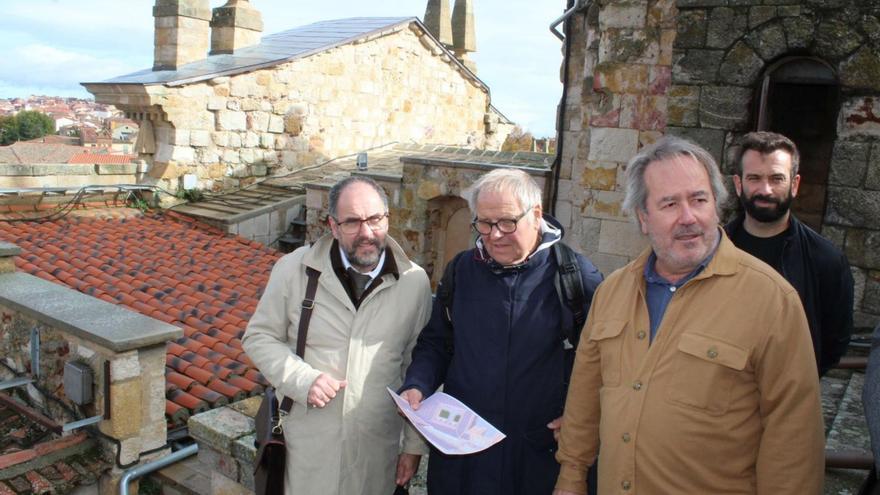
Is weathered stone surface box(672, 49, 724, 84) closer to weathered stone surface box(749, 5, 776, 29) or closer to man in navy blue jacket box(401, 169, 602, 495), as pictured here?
weathered stone surface box(749, 5, 776, 29)

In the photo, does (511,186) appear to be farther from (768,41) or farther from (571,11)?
(571,11)

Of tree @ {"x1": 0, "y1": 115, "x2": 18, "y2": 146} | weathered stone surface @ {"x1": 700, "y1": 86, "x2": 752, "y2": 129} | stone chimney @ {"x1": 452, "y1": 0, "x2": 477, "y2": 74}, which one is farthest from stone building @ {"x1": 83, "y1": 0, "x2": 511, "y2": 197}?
tree @ {"x1": 0, "y1": 115, "x2": 18, "y2": 146}

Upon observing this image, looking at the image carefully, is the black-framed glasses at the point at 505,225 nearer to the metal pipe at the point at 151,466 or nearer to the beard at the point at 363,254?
the beard at the point at 363,254

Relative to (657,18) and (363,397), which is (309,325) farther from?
(657,18)

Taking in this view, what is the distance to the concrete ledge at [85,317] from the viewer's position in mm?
3984

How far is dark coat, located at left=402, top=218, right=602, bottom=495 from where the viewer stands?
2344mm

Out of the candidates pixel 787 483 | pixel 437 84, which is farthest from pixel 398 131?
pixel 787 483

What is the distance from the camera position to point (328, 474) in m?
2.57

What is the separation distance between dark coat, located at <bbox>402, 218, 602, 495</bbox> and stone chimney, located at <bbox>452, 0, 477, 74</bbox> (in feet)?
46.6

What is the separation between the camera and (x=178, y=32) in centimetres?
1138

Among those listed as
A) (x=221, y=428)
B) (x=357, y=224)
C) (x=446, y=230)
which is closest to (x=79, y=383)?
(x=221, y=428)

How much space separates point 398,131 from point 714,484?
43.4 ft

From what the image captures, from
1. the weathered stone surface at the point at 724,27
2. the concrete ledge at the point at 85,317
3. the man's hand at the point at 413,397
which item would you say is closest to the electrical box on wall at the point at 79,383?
the concrete ledge at the point at 85,317

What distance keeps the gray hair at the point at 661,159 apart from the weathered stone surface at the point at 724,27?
328cm
